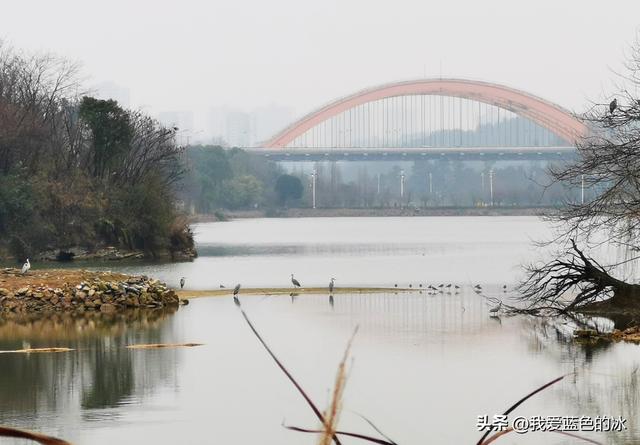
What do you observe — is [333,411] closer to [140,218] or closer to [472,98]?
[140,218]

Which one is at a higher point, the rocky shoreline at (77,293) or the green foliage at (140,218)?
the green foliage at (140,218)

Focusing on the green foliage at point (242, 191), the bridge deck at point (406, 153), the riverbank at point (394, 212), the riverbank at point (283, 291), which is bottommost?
the riverbank at point (283, 291)

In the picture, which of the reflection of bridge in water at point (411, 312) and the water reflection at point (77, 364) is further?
the reflection of bridge in water at point (411, 312)

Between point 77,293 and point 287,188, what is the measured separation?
103m

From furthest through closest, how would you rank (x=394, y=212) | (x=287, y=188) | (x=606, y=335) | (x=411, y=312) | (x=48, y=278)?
(x=287, y=188) → (x=394, y=212) → (x=48, y=278) → (x=411, y=312) → (x=606, y=335)

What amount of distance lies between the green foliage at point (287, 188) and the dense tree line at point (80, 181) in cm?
7519

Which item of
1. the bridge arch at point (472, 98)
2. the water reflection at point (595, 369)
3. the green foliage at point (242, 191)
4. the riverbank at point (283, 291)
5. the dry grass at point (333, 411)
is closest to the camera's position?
the dry grass at point (333, 411)

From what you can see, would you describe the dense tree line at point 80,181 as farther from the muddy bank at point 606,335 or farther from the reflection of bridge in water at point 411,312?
the muddy bank at point 606,335

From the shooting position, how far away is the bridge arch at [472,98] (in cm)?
13788

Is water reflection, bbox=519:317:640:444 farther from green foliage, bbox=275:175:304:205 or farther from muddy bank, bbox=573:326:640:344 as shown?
green foliage, bbox=275:175:304:205

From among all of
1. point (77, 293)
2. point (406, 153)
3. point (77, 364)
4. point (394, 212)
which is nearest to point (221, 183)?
point (394, 212)

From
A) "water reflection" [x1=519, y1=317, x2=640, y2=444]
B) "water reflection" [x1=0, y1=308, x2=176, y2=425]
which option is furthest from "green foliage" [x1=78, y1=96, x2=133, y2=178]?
"water reflection" [x1=519, y1=317, x2=640, y2=444]

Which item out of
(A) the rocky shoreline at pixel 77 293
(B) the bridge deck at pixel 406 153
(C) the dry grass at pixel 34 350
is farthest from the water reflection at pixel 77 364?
(B) the bridge deck at pixel 406 153

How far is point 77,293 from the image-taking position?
2498 centimetres
